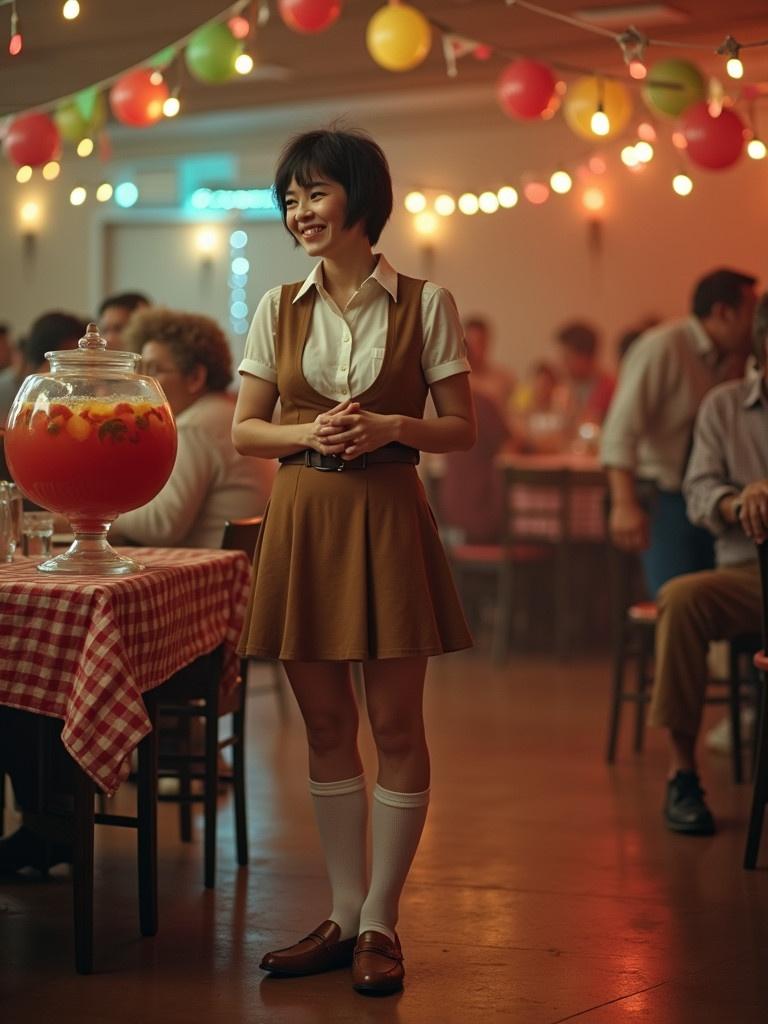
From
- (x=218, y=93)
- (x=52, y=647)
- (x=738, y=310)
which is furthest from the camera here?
(x=218, y=93)

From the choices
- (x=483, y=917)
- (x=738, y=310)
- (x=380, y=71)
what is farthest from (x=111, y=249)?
(x=483, y=917)

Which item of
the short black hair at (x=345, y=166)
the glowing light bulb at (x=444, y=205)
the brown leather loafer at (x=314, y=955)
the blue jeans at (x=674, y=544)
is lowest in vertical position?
the brown leather loafer at (x=314, y=955)

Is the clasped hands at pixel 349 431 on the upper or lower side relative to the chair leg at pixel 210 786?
upper

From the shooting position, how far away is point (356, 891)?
2.68 metres

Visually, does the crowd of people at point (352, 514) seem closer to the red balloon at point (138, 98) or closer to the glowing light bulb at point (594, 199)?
the red balloon at point (138, 98)

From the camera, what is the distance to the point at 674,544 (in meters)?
4.64

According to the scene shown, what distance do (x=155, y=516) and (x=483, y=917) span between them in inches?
50.9

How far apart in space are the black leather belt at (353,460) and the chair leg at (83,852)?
67 centimetres

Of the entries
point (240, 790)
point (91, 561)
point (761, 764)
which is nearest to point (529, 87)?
point (761, 764)

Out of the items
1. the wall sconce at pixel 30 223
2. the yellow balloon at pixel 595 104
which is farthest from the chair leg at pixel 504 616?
the wall sconce at pixel 30 223

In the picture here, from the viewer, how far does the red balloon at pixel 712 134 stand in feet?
18.6

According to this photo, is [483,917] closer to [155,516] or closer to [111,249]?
[155,516]

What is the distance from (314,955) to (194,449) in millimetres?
1501

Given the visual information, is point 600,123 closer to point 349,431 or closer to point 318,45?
point 349,431
